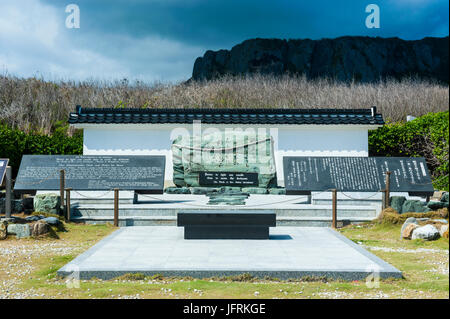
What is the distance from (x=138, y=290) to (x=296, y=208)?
5364 mm

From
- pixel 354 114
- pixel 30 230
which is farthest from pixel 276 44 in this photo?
pixel 30 230

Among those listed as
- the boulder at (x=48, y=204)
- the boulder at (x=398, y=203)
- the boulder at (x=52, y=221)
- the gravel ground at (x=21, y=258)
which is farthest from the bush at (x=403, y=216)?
the boulder at (x=48, y=204)

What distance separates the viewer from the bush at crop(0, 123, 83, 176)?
13.4 metres

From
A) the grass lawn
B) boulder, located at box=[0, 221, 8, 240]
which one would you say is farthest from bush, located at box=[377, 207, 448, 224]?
boulder, located at box=[0, 221, 8, 240]

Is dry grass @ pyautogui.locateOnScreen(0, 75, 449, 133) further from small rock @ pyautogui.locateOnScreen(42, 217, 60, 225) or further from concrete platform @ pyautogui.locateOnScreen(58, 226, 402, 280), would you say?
concrete platform @ pyautogui.locateOnScreen(58, 226, 402, 280)

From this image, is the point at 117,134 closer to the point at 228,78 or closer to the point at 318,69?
the point at 228,78

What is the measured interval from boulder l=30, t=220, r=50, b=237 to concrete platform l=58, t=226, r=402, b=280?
123cm

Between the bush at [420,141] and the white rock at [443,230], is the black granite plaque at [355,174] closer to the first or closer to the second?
the white rock at [443,230]

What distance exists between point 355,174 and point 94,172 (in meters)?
6.46

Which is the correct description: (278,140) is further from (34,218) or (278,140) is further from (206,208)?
(34,218)

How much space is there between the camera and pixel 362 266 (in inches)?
222

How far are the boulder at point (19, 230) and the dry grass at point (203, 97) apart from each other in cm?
1107

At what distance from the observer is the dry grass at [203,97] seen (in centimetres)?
1966

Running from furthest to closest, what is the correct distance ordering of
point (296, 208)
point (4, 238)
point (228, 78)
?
1. point (228, 78)
2. point (296, 208)
3. point (4, 238)
